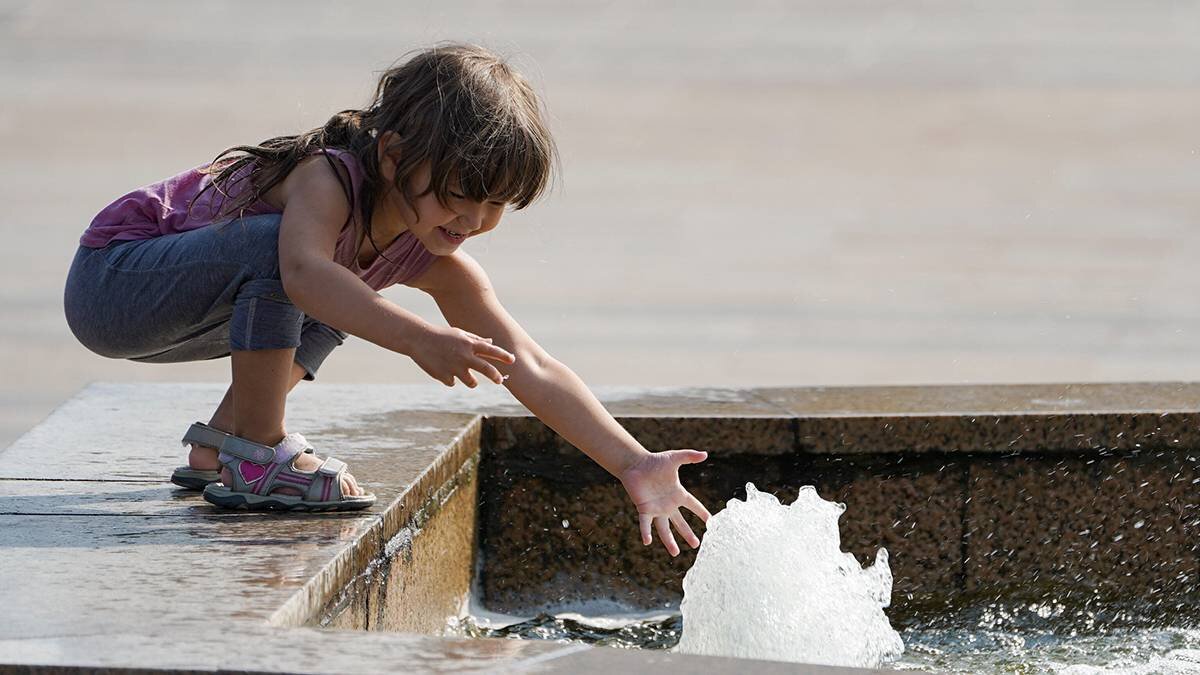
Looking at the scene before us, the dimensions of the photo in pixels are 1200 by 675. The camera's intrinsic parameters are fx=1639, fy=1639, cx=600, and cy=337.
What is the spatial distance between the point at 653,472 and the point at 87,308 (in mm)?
1077

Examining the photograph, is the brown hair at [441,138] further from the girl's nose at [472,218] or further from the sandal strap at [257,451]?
the sandal strap at [257,451]

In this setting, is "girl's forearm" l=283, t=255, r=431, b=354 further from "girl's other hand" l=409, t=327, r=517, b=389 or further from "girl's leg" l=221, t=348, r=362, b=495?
"girl's leg" l=221, t=348, r=362, b=495

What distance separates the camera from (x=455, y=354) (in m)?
2.36

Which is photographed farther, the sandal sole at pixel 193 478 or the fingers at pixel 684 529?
the sandal sole at pixel 193 478

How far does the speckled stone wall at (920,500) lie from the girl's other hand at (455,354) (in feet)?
3.70

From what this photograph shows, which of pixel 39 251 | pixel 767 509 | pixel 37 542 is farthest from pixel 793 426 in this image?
pixel 39 251

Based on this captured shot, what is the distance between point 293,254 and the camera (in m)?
2.62

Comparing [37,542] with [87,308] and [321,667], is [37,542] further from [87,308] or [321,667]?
[321,667]

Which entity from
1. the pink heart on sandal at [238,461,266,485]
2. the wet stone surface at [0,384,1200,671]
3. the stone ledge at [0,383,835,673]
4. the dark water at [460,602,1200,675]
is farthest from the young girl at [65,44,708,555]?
the dark water at [460,602,1200,675]

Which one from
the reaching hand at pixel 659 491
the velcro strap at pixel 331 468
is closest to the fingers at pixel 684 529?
the reaching hand at pixel 659 491

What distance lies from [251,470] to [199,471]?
261 millimetres

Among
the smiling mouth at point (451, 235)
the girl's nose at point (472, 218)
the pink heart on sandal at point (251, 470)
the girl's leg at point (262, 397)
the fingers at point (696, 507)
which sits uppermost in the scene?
the girl's nose at point (472, 218)

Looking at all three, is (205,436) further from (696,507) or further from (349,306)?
(696,507)

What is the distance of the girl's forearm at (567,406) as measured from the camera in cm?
292
